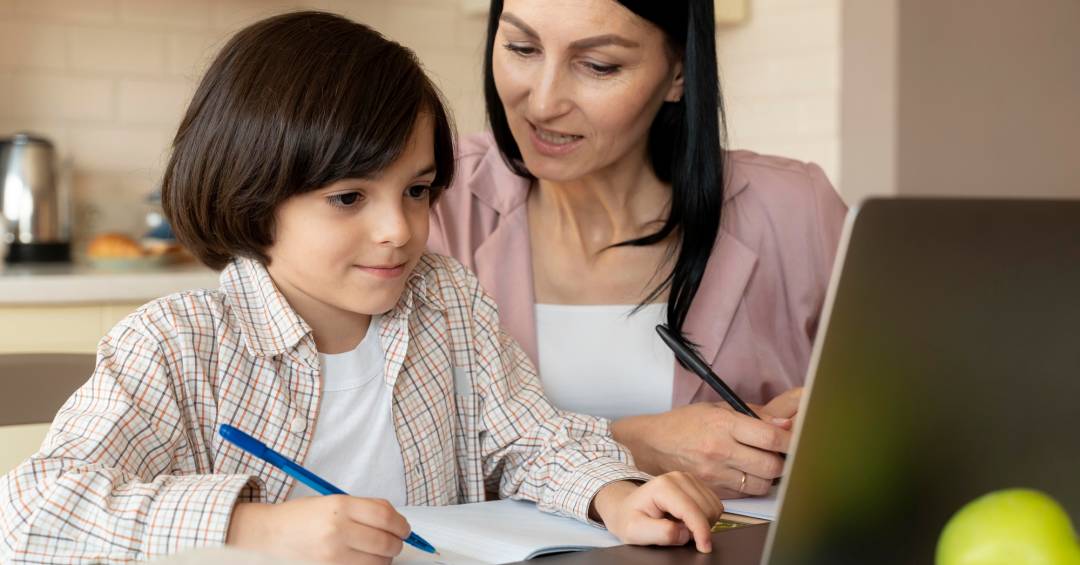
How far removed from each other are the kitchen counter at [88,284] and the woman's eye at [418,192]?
1242mm

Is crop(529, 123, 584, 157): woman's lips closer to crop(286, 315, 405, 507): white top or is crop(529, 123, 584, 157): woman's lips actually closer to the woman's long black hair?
the woman's long black hair

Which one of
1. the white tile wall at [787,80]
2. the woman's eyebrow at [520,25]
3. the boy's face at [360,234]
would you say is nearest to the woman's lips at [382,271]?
the boy's face at [360,234]

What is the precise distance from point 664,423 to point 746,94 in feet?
8.01

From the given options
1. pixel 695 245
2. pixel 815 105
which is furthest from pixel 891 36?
pixel 695 245

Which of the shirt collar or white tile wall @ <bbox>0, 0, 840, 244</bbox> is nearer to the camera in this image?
the shirt collar

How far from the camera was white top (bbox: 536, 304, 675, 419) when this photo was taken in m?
1.65

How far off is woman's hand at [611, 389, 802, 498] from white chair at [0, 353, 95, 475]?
25.3 inches

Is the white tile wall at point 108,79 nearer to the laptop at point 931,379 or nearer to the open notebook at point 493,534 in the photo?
the open notebook at point 493,534

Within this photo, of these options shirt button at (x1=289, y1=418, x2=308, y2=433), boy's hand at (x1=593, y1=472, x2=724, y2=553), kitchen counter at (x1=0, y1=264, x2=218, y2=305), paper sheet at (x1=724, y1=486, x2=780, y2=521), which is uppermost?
kitchen counter at (x1=0, y1=264, x2=218, y2=305)

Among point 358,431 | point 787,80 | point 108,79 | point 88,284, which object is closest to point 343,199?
point 358,431

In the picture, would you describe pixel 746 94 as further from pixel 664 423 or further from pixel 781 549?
pixel 781 549

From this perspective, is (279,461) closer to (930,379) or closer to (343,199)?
(343,199)

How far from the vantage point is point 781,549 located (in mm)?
664

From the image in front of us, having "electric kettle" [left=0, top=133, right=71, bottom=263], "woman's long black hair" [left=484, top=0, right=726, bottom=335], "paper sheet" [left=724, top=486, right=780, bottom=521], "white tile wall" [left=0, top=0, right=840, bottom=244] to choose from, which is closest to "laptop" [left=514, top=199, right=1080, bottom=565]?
"paper sheet" [left=724, top=486, right=780, bottom=521]
